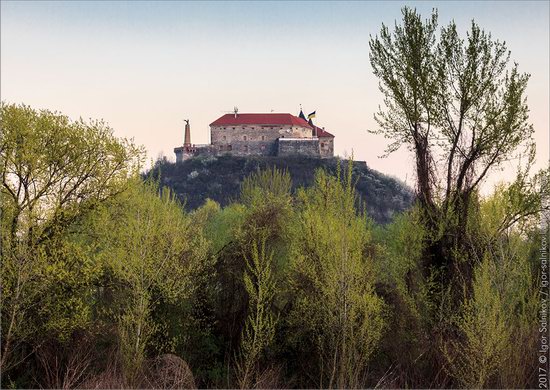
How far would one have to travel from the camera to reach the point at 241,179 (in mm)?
94188

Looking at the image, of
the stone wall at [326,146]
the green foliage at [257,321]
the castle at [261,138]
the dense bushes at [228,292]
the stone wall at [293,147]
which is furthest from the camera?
the stone wall at [326,146]

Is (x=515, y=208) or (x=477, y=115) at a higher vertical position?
(x=477, y=115)

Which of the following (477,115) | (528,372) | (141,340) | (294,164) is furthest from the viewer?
(294,164)

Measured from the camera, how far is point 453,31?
18859 mm

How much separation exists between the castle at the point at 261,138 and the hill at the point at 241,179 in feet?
7.93

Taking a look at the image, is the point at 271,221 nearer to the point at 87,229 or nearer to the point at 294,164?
the point at 87,229

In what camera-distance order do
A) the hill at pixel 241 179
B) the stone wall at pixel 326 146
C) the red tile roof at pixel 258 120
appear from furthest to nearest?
the red tile roof at pixel 258 120
the stone wall at pixel 326 146
the hill at pixel 241 179

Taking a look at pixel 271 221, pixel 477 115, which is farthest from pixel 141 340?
pixel 477 115

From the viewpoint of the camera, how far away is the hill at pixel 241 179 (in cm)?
9200

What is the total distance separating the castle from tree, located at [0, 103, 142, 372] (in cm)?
8174

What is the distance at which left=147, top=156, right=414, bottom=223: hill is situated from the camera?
302ft

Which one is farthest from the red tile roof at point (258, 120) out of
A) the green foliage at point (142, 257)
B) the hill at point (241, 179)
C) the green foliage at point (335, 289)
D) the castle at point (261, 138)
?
the green foliage at point (335, 289)

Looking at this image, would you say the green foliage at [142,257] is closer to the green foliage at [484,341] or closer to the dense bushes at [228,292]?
the dense bushes at [228,292]

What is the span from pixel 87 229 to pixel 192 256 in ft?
10.1
